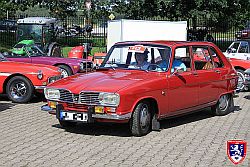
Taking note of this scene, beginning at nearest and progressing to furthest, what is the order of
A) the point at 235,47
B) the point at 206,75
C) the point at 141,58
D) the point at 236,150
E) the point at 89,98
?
the point at 236,150 → the point at 89,98 → the point at 141,58 → the point at 206,75 → the point at 235,47

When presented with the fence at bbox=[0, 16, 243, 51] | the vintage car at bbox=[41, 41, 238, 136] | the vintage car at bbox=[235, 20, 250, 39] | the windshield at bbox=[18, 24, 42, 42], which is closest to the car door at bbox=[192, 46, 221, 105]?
the vintage car at bbox=[41, 41, 238, 136]

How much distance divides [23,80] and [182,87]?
4449 mm

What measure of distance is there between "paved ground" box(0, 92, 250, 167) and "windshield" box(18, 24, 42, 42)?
Result: 10977 millimetres

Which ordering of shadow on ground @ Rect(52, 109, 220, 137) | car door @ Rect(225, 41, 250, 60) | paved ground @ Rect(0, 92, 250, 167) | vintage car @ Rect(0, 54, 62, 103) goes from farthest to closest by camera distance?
car door @ Rect(225, 41, 250, 60), vintage car @ Rect(0, 54, 62, 103), shadow on ground @ Rect(52, 109, 220, 137), paved ground @ Rect(0, 92, 250, 167)

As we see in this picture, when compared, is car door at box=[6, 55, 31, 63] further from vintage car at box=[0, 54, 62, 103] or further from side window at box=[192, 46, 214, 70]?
side window at box=[192, 46, 214, 70]

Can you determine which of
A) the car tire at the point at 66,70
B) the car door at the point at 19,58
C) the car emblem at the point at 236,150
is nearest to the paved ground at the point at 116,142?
the car emblem at the point at 236,150

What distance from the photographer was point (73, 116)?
7738 millimetres

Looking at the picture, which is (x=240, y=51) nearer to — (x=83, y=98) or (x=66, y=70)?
(x=66, y=70)

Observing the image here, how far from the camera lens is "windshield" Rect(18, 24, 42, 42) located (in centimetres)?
2058

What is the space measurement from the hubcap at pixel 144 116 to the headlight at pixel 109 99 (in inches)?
24.4

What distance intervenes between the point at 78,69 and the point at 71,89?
21.0 ft

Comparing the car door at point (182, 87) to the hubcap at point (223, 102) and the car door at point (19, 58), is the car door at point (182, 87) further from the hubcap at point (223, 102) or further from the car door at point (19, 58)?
the car door at point (19, 58)

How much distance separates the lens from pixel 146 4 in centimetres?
2908

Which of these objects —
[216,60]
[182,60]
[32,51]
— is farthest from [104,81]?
[32,51]
